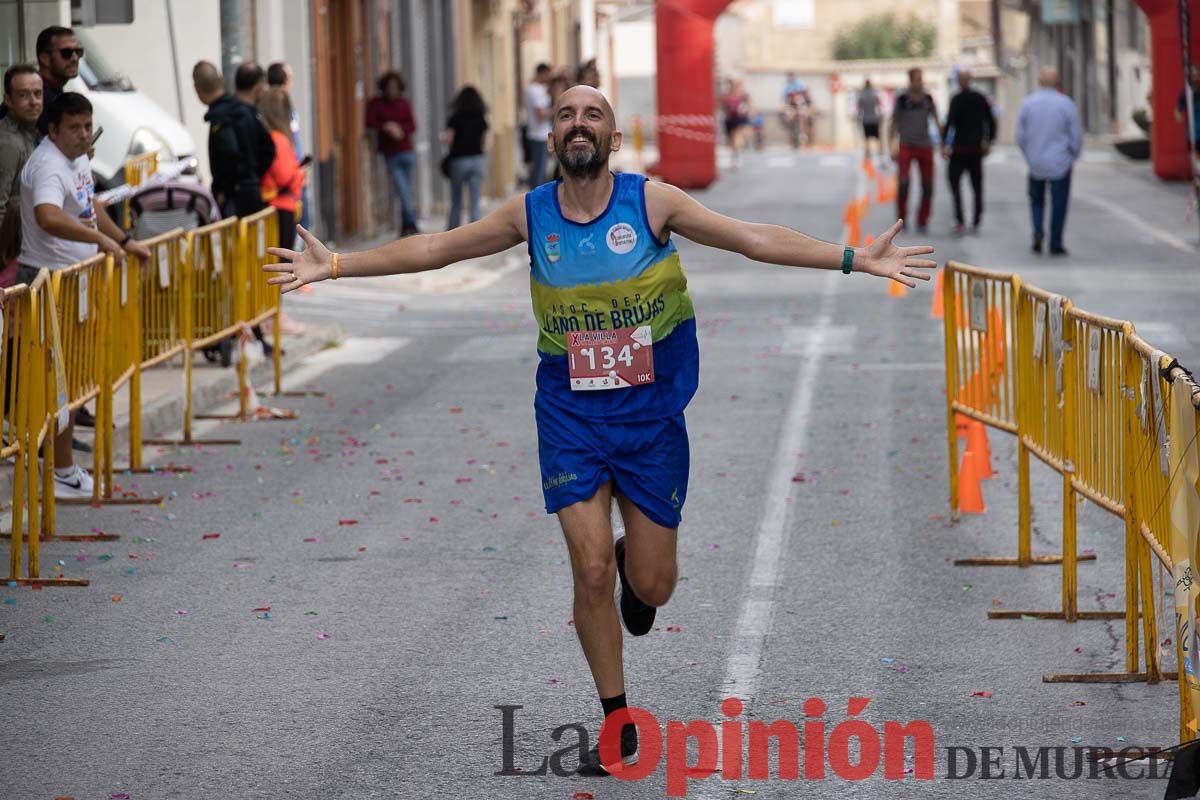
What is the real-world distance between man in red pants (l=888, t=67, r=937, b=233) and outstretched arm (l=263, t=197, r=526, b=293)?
2095 cm

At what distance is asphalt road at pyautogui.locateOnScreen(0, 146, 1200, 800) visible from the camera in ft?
20.9

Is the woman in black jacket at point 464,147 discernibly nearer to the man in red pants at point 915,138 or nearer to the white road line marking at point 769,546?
the man in red pants at point 915,138

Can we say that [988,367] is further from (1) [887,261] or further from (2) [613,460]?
(2) [613,460]

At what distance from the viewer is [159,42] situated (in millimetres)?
22016

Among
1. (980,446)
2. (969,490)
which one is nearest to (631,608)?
(969,490)

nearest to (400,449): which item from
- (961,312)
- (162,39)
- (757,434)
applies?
(757,434)

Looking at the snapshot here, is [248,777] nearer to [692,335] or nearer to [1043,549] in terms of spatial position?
[692,335]

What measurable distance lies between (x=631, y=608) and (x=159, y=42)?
16.6 metres

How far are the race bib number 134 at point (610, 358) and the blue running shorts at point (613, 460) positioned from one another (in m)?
0.13

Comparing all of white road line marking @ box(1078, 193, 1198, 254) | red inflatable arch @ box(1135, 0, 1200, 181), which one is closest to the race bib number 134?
white road line marking @ box(1078, 193, 1198, 254)

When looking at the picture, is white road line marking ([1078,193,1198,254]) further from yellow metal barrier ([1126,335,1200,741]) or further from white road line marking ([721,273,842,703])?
yellow metal barrier ([1126,335,1200,741])

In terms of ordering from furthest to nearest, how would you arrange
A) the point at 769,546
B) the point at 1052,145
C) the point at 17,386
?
the point at 1052,145, the point at 769,546, the point at 17,386

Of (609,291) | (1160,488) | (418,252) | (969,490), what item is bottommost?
(969,490)

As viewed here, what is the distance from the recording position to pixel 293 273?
21.7ft
